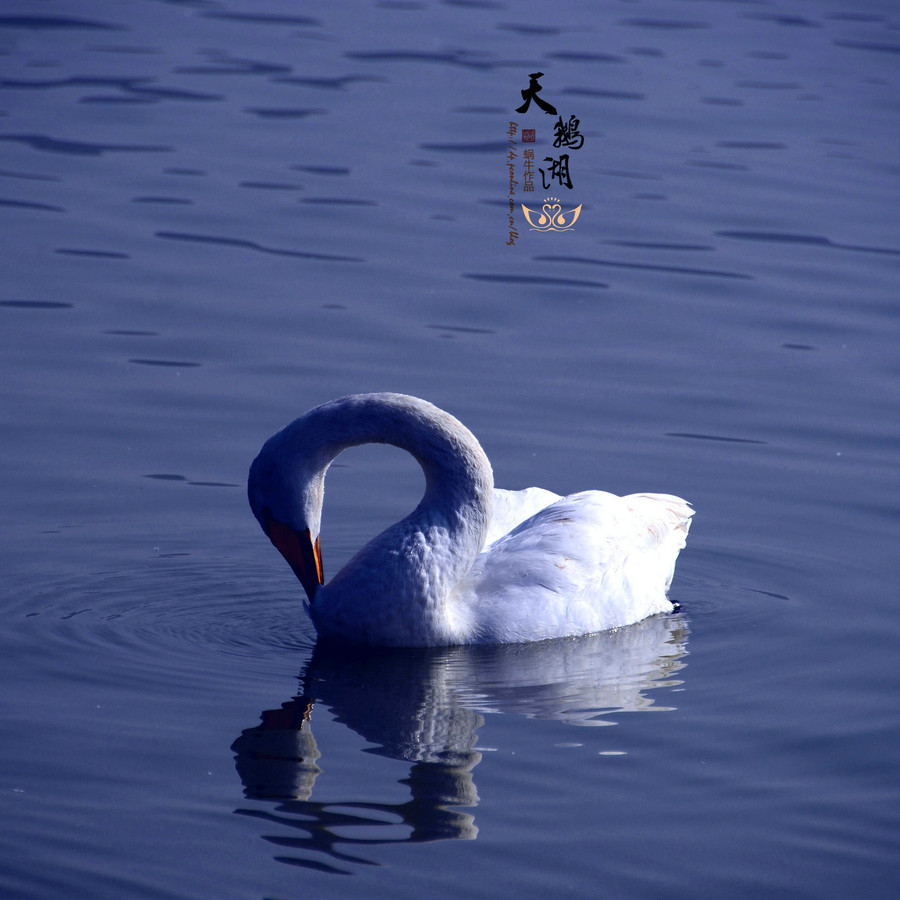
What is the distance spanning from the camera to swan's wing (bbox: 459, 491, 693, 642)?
7.69 m

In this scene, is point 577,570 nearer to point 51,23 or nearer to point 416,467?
point 416,467

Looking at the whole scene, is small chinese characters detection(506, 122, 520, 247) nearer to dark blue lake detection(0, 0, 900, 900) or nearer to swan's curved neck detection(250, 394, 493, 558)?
dark blue lake detection(0, 0, 900, 900)

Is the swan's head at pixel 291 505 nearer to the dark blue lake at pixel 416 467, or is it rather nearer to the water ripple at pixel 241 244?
the dark blue lake at pixel 416 467

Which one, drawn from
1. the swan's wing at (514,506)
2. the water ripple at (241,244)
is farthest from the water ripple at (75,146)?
the swan's wing at (514,506)

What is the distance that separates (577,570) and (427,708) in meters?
1.28

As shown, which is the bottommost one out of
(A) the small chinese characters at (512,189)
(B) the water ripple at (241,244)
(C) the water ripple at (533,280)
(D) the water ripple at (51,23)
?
(C) the water ripple at (533,280)

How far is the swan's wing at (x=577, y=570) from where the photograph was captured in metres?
7.69

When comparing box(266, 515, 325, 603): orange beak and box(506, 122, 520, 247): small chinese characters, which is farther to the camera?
box(506, 122, 520, 247): small chinese characters

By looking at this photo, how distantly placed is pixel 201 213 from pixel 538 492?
693 centimetres

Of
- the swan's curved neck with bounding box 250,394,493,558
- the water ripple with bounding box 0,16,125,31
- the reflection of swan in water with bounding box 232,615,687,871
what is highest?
the water ripple with bounding box 0,16,125,31

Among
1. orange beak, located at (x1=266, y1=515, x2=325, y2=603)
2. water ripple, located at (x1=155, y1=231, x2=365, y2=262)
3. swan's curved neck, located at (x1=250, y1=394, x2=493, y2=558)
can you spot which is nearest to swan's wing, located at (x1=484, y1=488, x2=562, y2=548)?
swan's curved neck, located at (x1=250, y1=394, x2=493, y2=558)

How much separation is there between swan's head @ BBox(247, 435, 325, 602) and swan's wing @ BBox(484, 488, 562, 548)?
4.00ft

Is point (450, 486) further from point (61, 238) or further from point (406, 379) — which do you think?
point (61, 238)

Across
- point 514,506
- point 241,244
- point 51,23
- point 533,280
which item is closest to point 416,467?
point 514,506
